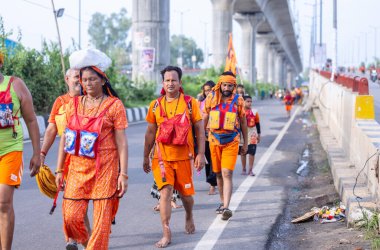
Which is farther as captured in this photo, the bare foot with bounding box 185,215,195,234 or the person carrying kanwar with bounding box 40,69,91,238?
the bare foot with bounding box 185,215,195,234

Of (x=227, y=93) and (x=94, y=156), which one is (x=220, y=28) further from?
(x=94, y=156)

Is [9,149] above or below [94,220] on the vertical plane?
above

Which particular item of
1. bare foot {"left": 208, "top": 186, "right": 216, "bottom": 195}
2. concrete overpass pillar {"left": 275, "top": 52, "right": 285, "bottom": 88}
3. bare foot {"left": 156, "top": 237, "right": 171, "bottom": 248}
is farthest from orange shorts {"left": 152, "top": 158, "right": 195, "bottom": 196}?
concrete overpass pillar {"left": 275, "top": 52, "right": 285, "bottom": 88}

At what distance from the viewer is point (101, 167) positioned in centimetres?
500

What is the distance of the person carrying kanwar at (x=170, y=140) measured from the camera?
6434mm

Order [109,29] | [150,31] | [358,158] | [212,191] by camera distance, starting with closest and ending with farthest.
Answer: [358,158] → [212,191] → [150,31] → [109,29]

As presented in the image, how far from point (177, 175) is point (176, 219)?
1.34 metres

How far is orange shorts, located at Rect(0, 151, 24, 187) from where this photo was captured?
5.19 meters

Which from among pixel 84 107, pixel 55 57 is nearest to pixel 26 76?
pixel 55 57

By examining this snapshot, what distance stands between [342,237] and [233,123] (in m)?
1.95

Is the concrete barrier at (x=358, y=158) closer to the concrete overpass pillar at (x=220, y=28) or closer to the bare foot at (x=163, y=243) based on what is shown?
the bare foot at (x=163, y=243)

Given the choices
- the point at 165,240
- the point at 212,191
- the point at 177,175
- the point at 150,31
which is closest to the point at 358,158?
the point at 212,191

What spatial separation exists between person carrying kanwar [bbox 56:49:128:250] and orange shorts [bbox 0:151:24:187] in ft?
1.41

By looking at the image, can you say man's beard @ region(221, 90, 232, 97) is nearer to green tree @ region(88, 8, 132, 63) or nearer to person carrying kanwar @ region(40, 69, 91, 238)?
person carrying kanwar @ region(40, 69, 91, 238)
